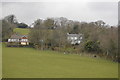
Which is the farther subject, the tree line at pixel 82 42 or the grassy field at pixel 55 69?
the tree line at pixel 82 42

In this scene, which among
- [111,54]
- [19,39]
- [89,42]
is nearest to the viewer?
[111,54]

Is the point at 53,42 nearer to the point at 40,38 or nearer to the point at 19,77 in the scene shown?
the point at 40,38

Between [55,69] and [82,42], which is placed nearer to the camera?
[55,69]

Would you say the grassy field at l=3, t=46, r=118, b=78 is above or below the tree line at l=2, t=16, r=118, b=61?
below

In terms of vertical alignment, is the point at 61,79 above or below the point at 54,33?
below

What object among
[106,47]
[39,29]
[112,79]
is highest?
[39,29]

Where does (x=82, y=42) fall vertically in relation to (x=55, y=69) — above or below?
above

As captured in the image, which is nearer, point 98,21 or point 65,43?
point 65,43

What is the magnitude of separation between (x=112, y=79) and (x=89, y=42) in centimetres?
2347

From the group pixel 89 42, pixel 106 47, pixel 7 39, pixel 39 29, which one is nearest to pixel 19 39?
pixel 7 39

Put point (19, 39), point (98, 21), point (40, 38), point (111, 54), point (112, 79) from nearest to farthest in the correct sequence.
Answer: point (112, 79)
point (111, 54)
point (40, 38)
point (19, 39)
point (98, 21)

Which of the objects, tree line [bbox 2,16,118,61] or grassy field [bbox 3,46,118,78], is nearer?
grassy field [bbox 3,46,118,78]

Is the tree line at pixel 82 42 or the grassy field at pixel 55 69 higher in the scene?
the tree line at pixel 82 42

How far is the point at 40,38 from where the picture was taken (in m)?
51.4
